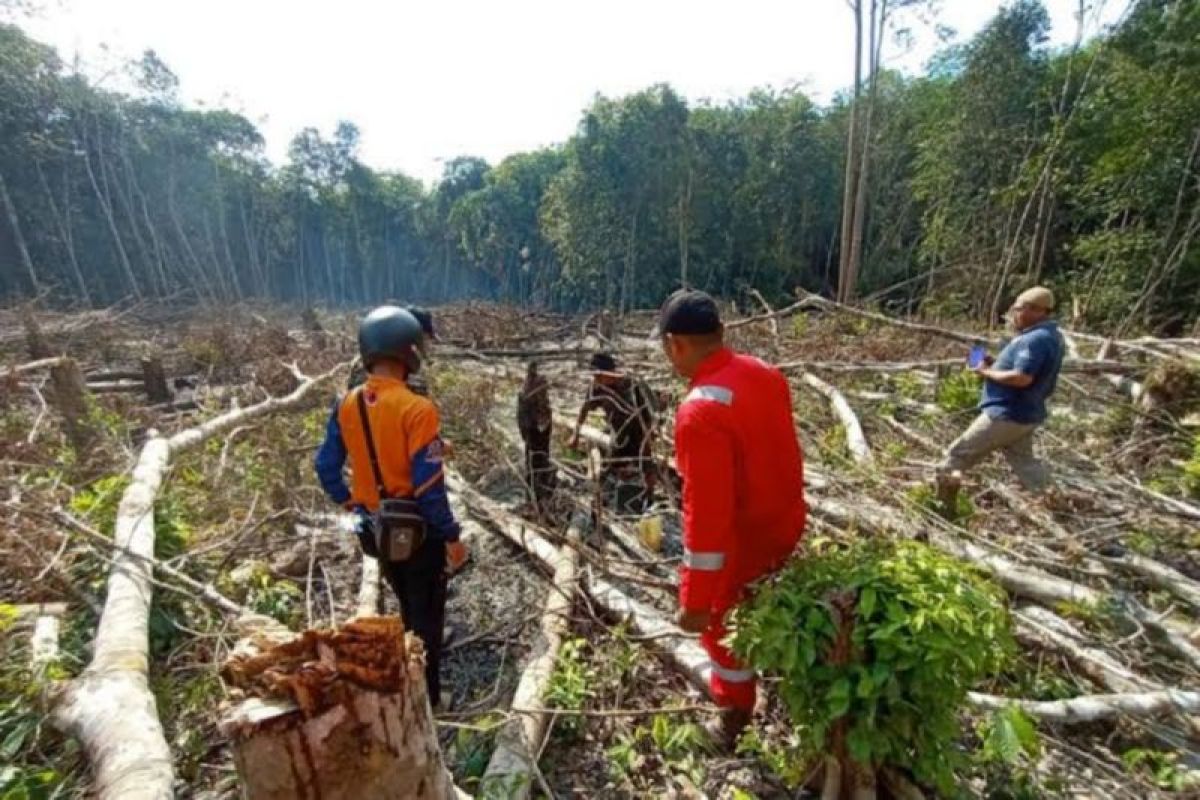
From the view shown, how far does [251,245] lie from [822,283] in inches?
1418

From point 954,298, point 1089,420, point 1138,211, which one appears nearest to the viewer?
point 1089,420

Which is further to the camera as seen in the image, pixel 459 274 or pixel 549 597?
pixel 459 274

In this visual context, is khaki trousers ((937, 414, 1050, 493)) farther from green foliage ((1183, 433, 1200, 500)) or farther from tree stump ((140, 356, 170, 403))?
tree stump ((140, 356, 170, 403))

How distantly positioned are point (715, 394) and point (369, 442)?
1591 mm

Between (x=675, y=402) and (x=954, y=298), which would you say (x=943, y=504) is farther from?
(x=954, y=298)

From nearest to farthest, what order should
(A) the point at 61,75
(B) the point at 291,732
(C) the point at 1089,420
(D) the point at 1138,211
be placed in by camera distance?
(B) the point at 291,732 → (C) the point at 1089,420 → (D) the point at 1138,211 → (A) the point at 61,75

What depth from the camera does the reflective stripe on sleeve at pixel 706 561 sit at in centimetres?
214

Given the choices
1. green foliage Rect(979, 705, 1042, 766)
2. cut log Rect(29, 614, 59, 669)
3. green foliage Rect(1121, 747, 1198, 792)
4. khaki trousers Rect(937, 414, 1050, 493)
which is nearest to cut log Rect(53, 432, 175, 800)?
cut log Rect(29, 614, 59, 669)

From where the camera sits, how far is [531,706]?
8.75 feet

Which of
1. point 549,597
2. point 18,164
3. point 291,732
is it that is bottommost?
point 549,597

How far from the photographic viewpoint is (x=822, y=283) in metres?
27.2

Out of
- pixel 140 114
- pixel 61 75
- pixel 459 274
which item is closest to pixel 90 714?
pixel 61 75

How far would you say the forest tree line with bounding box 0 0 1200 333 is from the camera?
1287 centimetres

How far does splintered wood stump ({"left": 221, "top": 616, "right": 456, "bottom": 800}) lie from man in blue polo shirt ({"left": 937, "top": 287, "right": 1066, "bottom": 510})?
13.5 ft
